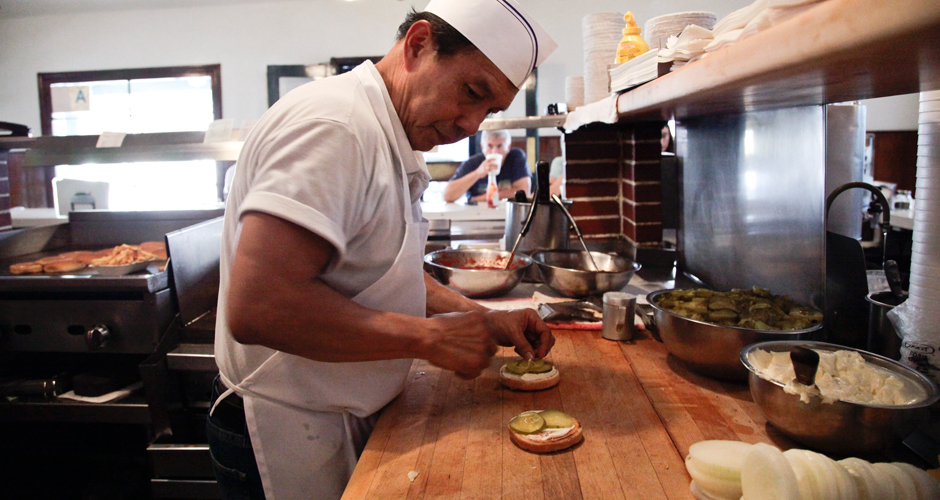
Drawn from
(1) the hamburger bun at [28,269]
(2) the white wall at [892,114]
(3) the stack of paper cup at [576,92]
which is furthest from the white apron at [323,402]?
(2) the white wall at [892,114]

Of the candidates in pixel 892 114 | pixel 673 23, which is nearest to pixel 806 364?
pixel 673 23

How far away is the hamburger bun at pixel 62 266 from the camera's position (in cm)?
250

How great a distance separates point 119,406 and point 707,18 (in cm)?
270

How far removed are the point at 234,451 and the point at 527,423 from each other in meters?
0.71

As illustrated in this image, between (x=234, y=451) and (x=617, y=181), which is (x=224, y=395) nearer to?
(x=234, y=451)

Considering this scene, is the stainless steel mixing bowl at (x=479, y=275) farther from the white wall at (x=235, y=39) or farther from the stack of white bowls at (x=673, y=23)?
the white wall at (x=235, y=39)

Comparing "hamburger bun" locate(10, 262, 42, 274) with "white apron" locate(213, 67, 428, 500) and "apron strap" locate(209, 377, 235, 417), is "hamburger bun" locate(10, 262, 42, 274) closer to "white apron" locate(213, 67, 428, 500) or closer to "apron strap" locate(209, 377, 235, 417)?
"apron strap" locate(209, 377, 235, 417)

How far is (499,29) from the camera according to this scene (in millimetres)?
1135

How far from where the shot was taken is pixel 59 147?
2766 millimetres

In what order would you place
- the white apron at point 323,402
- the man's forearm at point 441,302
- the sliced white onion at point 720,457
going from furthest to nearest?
the man's forearm at point 441,302, the white apron at point 323,402, the sliced white onion at point 720,457

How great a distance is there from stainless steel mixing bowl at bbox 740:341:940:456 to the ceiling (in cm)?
761

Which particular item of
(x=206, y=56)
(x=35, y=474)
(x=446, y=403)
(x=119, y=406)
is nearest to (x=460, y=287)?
(x=446, y=403)

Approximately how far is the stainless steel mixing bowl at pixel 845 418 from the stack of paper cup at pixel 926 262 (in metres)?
0.15

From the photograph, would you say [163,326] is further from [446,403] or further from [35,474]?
[446,403]
